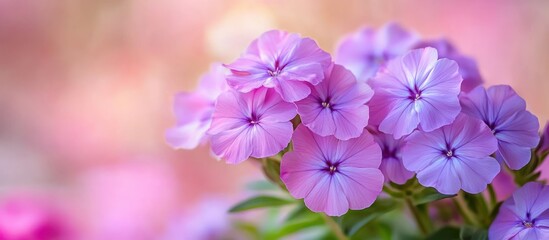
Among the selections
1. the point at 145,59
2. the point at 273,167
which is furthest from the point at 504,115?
the point at 145,59

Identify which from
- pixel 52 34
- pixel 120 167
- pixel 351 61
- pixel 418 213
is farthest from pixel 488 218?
pixel 52 34

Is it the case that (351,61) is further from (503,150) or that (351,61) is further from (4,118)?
(4,118)

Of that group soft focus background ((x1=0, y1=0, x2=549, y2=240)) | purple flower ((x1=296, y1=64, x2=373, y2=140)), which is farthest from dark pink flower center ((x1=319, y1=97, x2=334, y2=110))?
soft focus background ((x1=0, y1=0, x2=549, y2=240))

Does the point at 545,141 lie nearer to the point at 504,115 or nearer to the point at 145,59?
the point at 504,115

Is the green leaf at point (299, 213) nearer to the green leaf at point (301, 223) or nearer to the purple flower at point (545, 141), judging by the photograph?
the green leaf at point (301, 223)

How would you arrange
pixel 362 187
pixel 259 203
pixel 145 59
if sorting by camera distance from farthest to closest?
pixel 145 59
pixel 259 203
pixel 362 187

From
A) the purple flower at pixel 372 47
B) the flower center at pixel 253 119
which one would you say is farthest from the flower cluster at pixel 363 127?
the purple flower at pixel 372 47
